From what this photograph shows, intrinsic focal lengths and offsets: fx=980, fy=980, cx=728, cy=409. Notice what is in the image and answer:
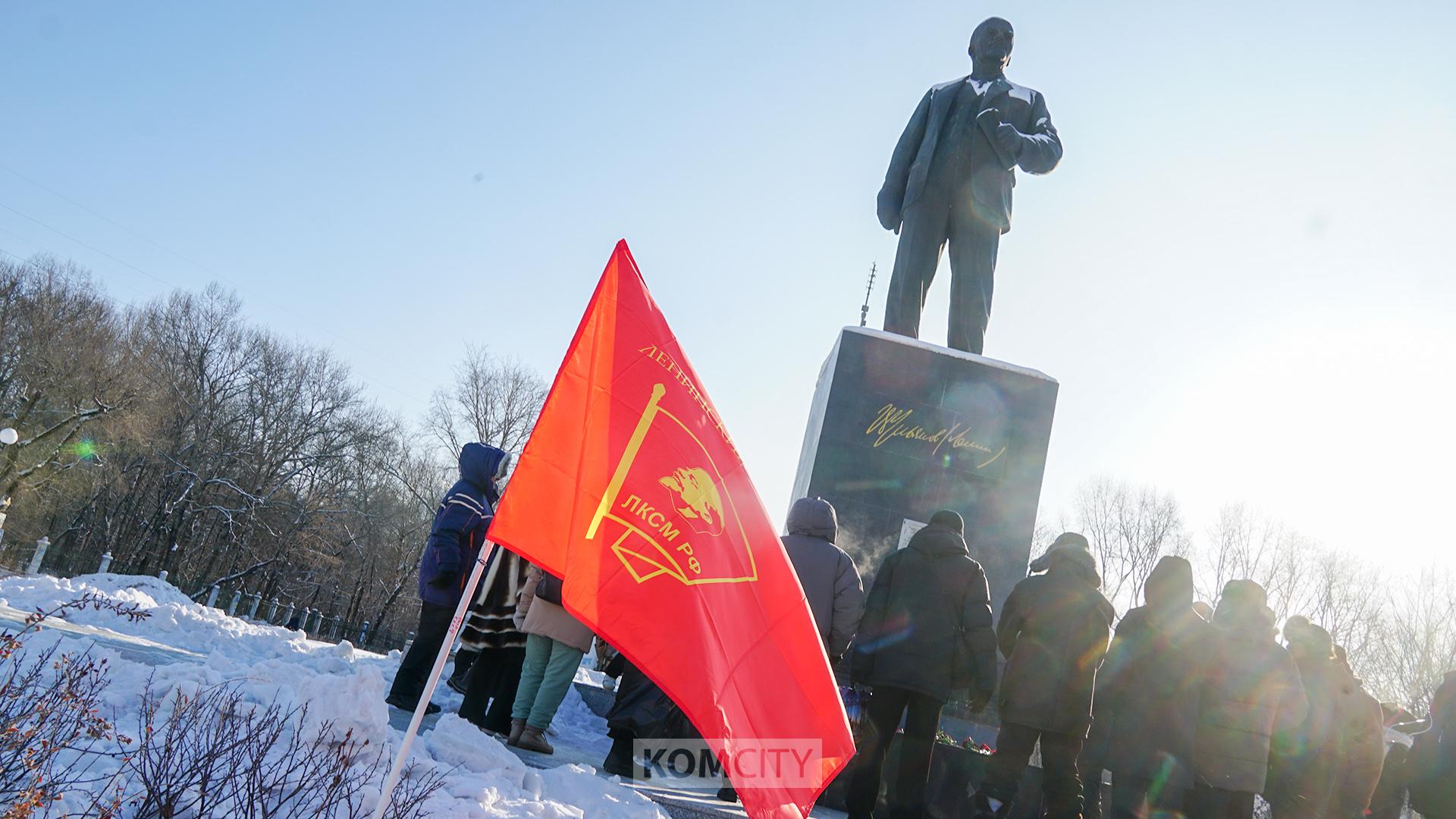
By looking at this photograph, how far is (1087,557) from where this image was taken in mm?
5109

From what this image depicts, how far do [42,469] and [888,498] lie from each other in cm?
2907

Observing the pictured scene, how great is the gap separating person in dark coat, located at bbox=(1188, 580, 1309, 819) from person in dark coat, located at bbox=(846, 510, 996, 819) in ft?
4.64

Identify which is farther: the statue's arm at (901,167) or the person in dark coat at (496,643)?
the statue's arm at (901,167)

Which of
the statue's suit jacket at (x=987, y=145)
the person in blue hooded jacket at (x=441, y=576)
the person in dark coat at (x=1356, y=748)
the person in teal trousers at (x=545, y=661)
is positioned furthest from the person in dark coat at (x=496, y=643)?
the statue's suit jacket at (x=987, y=145)

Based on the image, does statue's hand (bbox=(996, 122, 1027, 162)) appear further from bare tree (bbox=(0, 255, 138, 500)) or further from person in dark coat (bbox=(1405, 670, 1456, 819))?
bare tree (bbox=(0, 255, 138, 500))

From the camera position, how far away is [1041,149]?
874cm

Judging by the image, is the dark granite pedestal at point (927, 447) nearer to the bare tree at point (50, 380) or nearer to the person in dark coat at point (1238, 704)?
the person in dark coat at point (1238, 704)

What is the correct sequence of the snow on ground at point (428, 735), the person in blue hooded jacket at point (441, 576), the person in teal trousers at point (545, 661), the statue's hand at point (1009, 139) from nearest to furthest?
the snow on ground at point (428, 735)
the person in teal trousers at point (545, 661)
the person in blue hooded jacket at point (441, 576)
the statue's hand at point (1009, 139)

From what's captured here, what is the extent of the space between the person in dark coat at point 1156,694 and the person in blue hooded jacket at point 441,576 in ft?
11.6

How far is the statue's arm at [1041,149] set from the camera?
8727 mm

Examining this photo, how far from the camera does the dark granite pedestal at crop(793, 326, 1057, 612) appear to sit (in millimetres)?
7578

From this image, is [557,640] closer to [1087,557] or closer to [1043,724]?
[1043,724]

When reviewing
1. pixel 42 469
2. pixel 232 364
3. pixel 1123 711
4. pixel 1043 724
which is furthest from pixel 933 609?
pixel 232 364

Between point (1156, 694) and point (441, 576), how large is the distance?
390 cm
